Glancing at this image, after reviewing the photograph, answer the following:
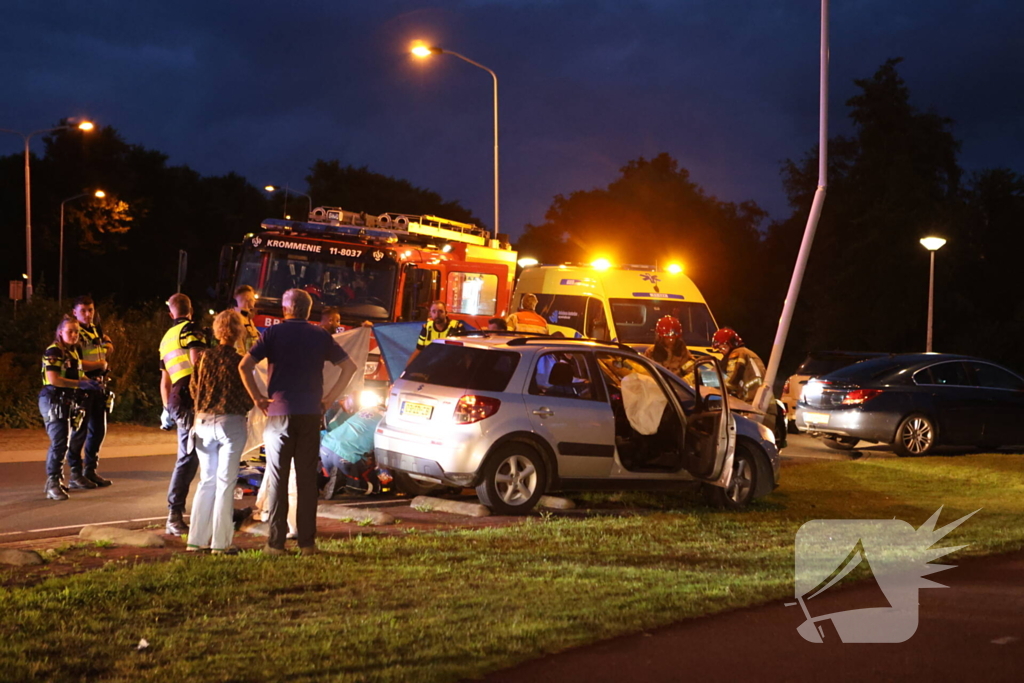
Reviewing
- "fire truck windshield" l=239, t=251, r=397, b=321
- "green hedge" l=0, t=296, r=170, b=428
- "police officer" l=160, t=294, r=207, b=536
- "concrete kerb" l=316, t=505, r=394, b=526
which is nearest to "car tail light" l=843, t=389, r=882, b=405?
"fire truck windshield" l=239, t=251, r=397, b=321

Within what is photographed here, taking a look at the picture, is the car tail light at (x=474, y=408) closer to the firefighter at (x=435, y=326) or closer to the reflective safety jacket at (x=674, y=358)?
the firefighter at (x=435, y=326)

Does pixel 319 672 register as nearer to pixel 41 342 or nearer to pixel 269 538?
pixel 269 538

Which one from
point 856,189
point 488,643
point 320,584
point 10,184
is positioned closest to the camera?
point 488,643

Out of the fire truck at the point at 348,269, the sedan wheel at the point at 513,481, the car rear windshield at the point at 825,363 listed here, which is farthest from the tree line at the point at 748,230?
the sedan wheel at the point at 513,481

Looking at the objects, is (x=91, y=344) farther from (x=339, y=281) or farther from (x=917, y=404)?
(x=917, y=404)

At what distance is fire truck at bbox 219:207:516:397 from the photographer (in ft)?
54.6

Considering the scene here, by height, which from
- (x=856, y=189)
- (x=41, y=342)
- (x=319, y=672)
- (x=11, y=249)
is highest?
(x=856, y=189)

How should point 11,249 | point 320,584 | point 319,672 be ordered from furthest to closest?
point 11,249
point 320,584
point 319,672

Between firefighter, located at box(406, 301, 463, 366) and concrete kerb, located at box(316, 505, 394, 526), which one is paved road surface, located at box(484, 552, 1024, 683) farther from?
firefighter, located at box(406, 301, 463, 366)

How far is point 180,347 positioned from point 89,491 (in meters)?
2.96

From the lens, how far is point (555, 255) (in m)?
65.8

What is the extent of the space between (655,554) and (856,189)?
52.7m

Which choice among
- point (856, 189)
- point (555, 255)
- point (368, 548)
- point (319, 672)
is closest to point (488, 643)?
point (319, 672)

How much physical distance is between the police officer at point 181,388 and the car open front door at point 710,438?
437 cm
